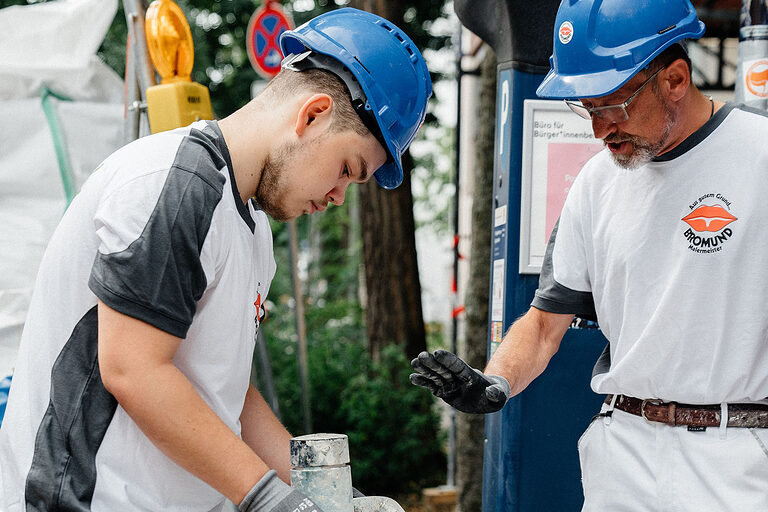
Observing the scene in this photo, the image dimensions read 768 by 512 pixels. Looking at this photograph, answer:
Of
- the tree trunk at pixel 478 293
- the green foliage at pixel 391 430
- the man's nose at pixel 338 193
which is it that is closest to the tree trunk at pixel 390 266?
the green foliage at pixel 391 430

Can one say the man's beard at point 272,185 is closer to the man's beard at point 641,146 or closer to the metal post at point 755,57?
the man's beard at point 641,146

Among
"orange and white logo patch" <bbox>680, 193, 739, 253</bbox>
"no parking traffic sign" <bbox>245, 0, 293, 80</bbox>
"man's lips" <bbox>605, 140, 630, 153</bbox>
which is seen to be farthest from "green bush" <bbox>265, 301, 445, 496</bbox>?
"orange and white logo patch" <bbox>680, 193, 739, 253</bbox>

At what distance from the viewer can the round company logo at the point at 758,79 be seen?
3.19 metres

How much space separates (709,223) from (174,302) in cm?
143

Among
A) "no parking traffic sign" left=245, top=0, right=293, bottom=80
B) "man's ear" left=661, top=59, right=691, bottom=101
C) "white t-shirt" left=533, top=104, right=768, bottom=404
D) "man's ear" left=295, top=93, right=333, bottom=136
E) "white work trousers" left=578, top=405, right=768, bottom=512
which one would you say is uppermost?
"no parking traffic sign" left=245, top=0, right=293, bottom=80

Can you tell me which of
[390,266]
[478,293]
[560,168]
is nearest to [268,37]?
[390,266]

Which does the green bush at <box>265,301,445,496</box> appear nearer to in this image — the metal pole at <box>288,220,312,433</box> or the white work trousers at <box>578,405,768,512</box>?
the metal pole at <box>288,220,312,433</box>

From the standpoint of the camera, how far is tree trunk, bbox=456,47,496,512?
5.02 metres

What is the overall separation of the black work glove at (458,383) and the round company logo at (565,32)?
3.08ft

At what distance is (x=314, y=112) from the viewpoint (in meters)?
1.85

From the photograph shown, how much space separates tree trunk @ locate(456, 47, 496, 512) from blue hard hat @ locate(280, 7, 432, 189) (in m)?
3.06

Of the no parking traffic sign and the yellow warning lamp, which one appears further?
the no parking traffic sign

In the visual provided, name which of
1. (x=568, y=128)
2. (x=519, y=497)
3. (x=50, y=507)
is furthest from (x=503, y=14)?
(x=50, y=507)

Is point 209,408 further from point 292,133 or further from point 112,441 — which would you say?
point 292,133
